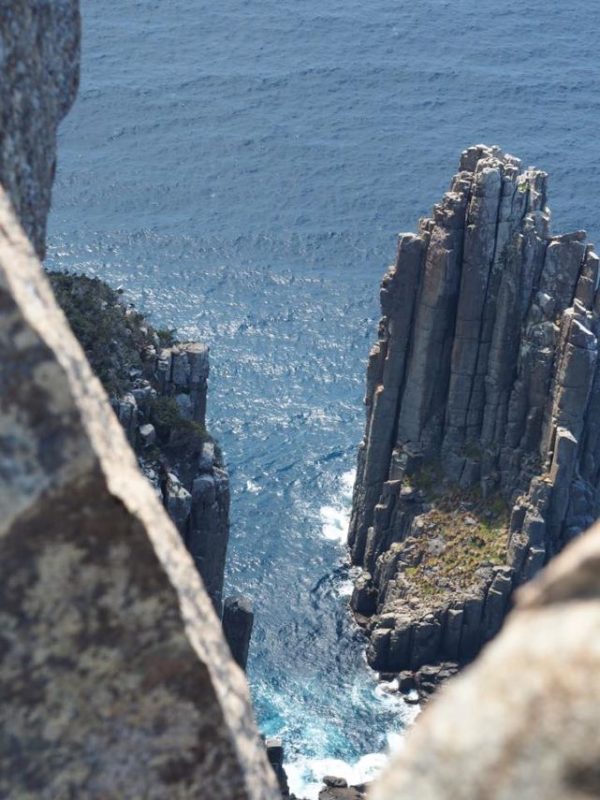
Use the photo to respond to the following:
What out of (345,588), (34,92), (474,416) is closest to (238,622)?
(345,588)

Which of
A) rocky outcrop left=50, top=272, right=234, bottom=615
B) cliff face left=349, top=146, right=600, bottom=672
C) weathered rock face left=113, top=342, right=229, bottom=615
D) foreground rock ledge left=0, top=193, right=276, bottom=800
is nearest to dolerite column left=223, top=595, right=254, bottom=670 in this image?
weathered rock face left=113, top=342, right=229, bottom=615

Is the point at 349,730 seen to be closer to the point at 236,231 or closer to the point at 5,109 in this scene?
the point at 236,231

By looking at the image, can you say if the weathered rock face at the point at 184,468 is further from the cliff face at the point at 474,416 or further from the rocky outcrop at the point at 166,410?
the cliff face at the point at 474,416

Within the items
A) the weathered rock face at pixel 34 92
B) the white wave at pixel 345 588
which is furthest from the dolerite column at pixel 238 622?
the weathered rock face at pixel 34 92

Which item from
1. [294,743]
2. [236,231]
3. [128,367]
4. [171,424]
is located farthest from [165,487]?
[236,231]

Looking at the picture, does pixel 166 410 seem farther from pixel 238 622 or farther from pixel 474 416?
pixel 474 416

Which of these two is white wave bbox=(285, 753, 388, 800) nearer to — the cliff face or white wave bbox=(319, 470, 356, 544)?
the cliff face
